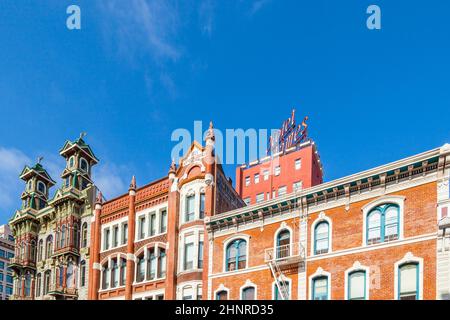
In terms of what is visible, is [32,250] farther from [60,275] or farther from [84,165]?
[84,165]

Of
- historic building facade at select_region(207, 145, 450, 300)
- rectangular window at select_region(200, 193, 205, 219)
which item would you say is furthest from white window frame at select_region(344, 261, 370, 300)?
rectangular window at select_region(200, 193, 205, 219)

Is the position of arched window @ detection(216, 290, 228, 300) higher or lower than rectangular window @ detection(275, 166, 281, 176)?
lower

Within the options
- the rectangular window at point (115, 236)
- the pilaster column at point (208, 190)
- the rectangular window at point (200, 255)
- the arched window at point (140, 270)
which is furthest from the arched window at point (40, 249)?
the pilaster column at point (208, 190)

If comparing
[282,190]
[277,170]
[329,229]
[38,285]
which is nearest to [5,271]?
[38,285]

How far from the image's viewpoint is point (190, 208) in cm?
3409

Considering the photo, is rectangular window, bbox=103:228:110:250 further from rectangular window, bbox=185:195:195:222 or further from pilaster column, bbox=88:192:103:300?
rectangular window, bbox=185:195:195:222

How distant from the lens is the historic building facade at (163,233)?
32.5 meters

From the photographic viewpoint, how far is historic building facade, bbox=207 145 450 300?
23.0 metres

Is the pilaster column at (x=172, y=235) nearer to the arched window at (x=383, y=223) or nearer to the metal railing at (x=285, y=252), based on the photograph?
the metal railing at (x=285, y=252)

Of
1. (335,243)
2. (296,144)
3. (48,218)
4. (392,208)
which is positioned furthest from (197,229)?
(296,144)

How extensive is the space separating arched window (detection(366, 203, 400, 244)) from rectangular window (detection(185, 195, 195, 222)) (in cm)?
1259

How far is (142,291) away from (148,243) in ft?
10.6
